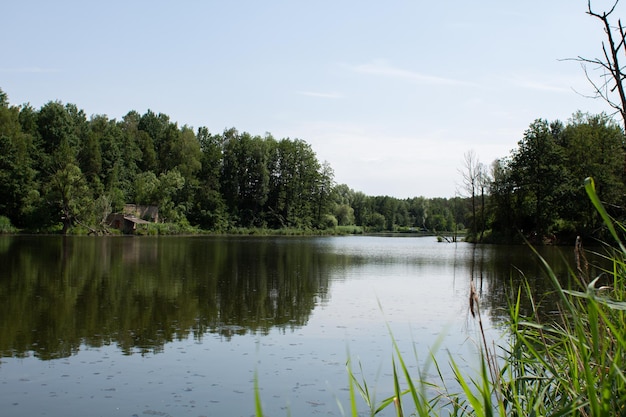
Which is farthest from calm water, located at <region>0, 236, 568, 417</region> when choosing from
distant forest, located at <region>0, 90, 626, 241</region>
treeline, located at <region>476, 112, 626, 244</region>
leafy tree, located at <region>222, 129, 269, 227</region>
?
leafy tree, located at <region>222, 129, 269, 227</region>

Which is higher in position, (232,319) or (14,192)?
(14,192)

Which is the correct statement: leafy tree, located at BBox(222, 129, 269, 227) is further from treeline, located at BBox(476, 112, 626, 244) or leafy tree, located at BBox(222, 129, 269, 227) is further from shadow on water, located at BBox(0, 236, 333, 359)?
shadow on water, located at BBox(0, 236, 333, 359)

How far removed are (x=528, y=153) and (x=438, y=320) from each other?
148 ft

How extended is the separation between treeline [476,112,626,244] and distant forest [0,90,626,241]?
10 cm

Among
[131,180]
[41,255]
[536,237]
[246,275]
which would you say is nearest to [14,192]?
[131,180]

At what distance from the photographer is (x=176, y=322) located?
11.6 m

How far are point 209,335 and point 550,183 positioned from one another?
4664 cm

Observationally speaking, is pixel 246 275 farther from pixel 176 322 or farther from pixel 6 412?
pixel 6 412

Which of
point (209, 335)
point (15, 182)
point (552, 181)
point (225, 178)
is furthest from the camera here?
point (225, 178)

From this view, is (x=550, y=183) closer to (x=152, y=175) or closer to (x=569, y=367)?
(x=152, y=175)

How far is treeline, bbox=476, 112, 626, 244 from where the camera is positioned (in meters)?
49.7

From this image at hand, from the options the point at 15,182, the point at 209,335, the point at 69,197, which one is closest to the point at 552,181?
the point at 69,197

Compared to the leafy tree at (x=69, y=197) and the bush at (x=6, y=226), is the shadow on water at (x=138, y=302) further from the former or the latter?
the leafy tree at (x=69, y=197)

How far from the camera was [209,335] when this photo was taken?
10.4 metres
